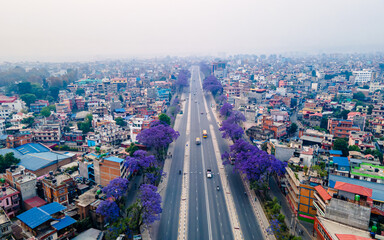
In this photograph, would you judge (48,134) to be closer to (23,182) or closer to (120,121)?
(120,121)

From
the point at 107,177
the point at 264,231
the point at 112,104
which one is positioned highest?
the point at 112,104

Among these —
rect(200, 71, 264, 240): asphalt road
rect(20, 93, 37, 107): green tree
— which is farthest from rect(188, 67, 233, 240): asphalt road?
rect(20, 93, 37, 107): green tree

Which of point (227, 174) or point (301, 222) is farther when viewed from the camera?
point (227, 174)

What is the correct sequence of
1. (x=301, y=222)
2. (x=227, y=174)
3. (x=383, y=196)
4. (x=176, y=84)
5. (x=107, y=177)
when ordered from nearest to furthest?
(x=383, y=196), (x=301, y=222), (x=107, y=177), (x=227, y=174), (x=176, y=84)

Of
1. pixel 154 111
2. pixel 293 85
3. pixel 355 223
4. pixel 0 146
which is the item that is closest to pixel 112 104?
pixel 154 111

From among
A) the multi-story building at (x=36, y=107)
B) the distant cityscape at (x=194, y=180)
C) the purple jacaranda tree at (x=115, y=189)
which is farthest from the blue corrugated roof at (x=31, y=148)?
the multi-story building at (x=36, y=107)

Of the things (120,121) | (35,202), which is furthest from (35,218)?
(120,121)

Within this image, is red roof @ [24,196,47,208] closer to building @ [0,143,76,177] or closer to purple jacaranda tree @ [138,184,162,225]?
building @ [0,143,76,177]

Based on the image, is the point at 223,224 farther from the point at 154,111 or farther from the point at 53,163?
the point at 154,111

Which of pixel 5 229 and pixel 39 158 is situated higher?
pixel 39 158
